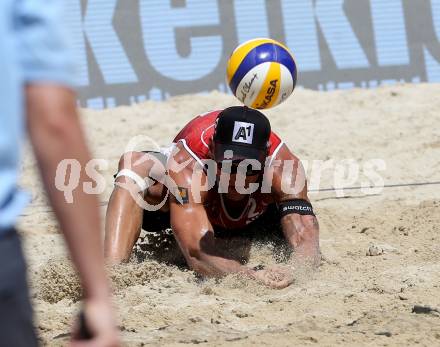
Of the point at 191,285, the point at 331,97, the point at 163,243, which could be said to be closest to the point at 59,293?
the point at 191,285

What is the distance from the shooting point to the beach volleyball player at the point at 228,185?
5.03 metres

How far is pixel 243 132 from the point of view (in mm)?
5016

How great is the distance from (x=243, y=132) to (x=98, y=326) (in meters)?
3.64

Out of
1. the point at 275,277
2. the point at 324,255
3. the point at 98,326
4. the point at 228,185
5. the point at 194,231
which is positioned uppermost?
the point at 98,326

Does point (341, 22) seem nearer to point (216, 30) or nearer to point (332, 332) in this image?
point (216, 30)

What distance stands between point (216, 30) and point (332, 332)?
604 centimetres

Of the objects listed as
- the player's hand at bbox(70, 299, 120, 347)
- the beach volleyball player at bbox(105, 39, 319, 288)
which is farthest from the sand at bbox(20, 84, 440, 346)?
the player's hand at bbox(70, 299, 120, 347)

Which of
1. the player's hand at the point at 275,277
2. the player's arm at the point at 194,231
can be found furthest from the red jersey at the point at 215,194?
the player's hand at the point at 275,277

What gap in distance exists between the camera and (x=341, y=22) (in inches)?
364

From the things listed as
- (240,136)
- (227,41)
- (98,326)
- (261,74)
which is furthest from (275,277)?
(227,41)

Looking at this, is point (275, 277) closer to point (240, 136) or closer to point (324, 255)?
point (324, 255)

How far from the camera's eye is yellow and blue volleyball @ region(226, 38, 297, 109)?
5.10 metres

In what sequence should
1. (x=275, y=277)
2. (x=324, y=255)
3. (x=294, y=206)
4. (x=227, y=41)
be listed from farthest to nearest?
(x=227, y=41)
(x=324, y=255)
(x=294, y=206)
(x=275, y=277)

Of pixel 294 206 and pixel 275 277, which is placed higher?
pixel 294 206
